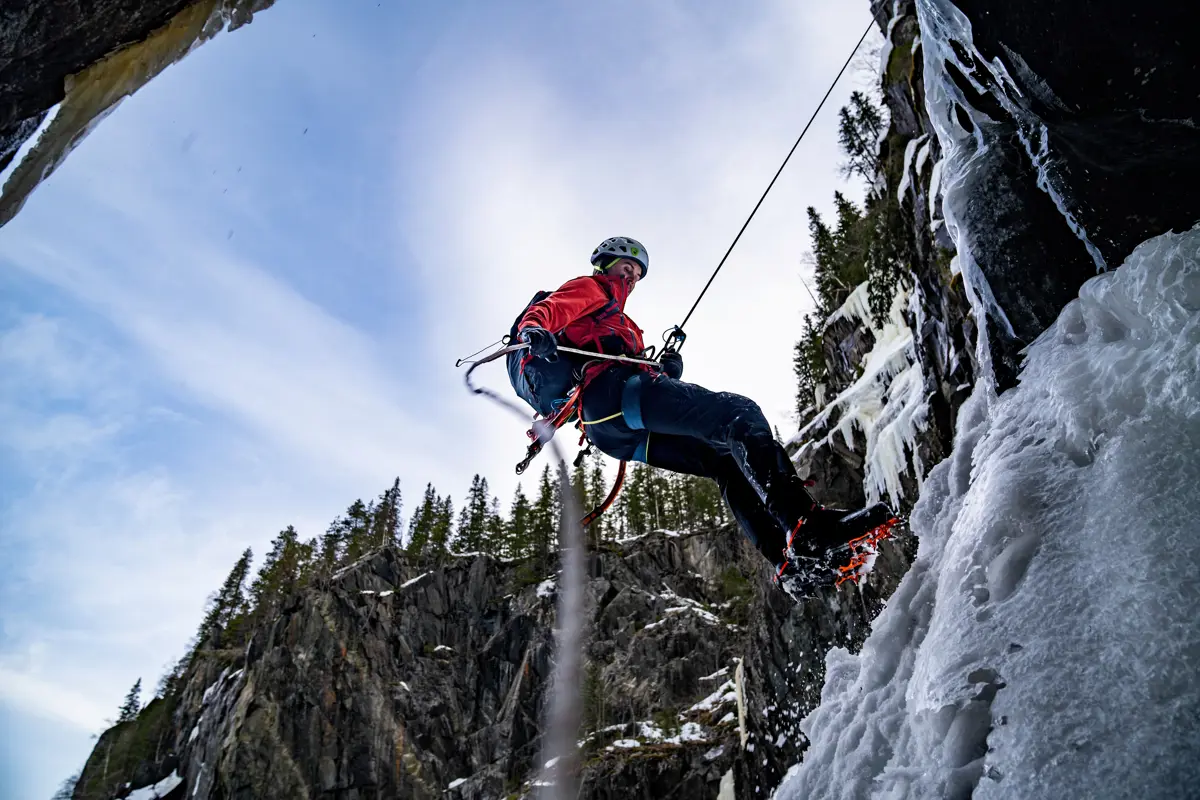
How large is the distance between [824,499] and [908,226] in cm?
670

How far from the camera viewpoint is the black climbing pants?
290 cm

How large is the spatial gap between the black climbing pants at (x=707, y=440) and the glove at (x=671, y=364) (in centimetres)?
17

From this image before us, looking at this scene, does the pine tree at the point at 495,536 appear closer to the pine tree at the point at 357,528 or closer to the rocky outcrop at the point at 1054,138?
the pine tree at the point at 357,528

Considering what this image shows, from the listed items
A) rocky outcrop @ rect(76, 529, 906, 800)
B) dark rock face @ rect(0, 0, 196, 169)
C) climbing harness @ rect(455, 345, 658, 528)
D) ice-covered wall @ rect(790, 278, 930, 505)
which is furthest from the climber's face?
rocky outcrop @ rect(76, 529, 906, 800)

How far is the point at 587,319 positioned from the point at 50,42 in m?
2.85

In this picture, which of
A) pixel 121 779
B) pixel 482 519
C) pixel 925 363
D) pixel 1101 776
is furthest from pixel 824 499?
pixel 121 779

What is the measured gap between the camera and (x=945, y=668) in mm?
1448

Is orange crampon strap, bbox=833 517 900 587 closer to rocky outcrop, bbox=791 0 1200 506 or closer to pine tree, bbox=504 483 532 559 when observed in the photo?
rocky outcrop, bbox=791 0 1200 506

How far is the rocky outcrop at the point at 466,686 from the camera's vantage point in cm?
2358

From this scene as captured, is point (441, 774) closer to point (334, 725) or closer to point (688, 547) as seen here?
point (334, 725)

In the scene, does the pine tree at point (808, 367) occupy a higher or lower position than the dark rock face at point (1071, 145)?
higher

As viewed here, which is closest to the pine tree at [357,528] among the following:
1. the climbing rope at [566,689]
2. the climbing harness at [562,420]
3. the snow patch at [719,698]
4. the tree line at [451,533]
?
the tree line at [451,533]

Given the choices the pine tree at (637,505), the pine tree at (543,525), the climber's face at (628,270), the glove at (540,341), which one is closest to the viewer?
the glove at (540,341)

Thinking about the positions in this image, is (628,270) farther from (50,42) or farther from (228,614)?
(228,614)
